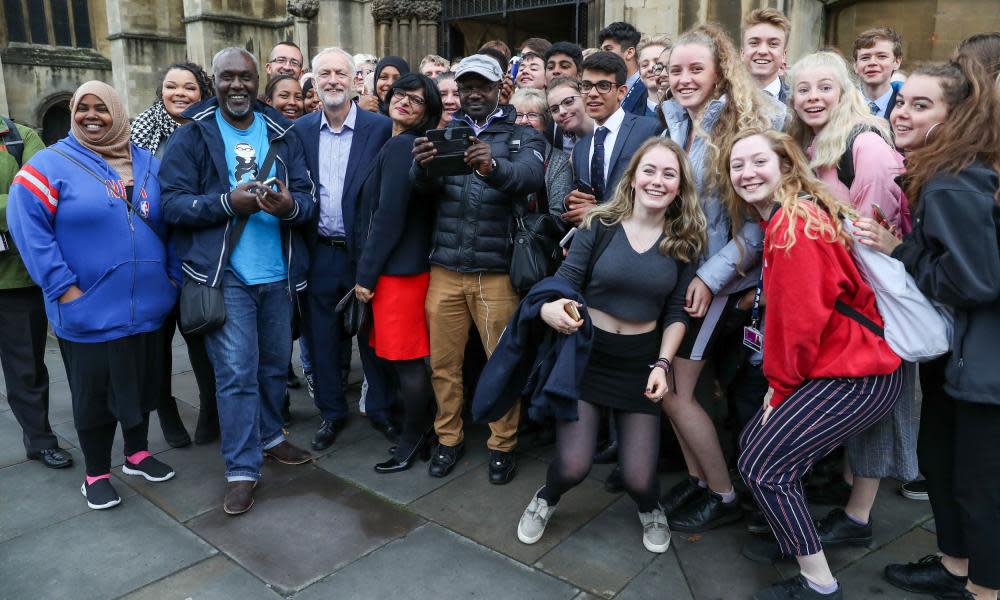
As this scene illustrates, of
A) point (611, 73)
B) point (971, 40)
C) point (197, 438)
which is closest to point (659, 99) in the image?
point (611, 73)

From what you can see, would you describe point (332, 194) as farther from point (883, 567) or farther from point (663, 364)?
point (883, 567)

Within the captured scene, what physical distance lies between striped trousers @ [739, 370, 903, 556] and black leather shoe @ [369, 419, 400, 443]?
2291mm

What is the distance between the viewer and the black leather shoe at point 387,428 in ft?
14.2

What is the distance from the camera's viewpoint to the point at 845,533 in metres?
3.07

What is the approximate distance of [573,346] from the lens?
2.92 metres

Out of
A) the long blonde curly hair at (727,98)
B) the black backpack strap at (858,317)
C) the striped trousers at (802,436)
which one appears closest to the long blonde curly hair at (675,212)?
the long blonde curly hair at (727,98)

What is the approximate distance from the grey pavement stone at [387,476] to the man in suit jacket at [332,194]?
0.53 feet

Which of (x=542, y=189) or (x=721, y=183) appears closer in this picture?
(x=721, y=183)

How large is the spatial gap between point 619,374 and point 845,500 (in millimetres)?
1446

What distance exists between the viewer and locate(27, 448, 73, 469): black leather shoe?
13.0ft

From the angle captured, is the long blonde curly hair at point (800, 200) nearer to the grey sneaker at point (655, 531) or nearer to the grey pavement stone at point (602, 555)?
the grey sneaker at point (655, 531)

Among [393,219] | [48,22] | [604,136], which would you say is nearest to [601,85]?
[604,136]

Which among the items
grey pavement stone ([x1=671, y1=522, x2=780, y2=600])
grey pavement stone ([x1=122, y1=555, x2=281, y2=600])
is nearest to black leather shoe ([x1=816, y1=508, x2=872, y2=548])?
grey pavement stone ([x1=671, y1=522, x2=780, y2=600])

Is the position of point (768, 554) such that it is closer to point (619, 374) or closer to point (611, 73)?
point (619, 374)
